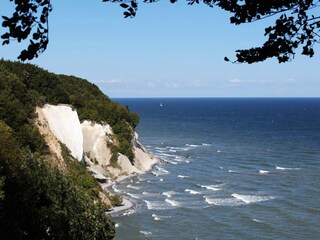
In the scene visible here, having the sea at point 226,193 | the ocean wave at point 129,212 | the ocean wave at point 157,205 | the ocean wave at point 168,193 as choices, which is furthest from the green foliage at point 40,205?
the ocean wave at point 168,193

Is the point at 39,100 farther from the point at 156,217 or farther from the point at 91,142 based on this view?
the point at 156,217

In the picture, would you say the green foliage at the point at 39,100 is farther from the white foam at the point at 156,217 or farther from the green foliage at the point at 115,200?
the white foam at the point at 156,217

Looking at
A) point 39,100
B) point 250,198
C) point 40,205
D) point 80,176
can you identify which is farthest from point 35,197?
point 250,198

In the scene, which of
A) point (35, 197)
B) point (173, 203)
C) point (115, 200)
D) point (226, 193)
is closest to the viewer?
point (35, 197)

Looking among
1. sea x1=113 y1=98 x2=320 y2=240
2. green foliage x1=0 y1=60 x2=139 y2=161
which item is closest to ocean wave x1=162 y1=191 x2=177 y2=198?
sea x1=113 y1=98 x2=320 y2=240

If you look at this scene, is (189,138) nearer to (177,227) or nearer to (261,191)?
(261,191)

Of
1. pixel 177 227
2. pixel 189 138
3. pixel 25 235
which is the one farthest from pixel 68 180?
Answer: pixel 189 138
